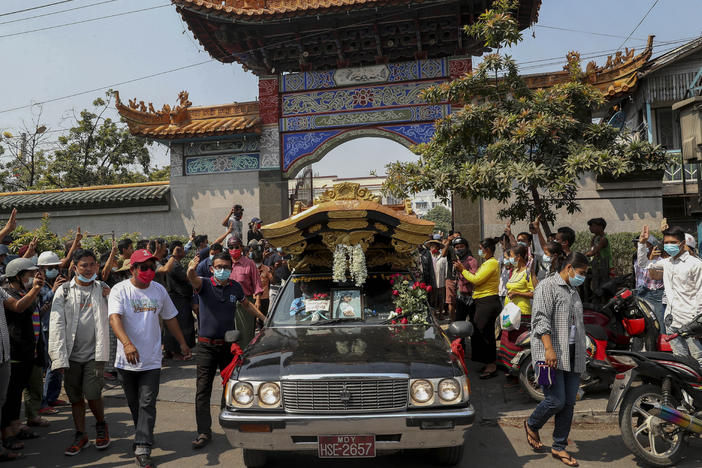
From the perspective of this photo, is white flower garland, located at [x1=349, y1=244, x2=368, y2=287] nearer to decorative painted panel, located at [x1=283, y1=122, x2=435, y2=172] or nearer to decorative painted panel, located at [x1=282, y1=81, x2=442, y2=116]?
decorative painted panel, located at [x1=283, y1=122, x2=435, y2=172]

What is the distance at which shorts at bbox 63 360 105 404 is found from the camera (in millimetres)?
4934

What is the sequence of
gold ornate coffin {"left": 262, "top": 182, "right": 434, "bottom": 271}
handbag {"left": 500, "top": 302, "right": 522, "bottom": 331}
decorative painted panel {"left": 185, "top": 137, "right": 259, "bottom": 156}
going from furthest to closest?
decorative painted panel {"left": 185, "top": 137, "right": 259, "bottom": 156} < handbag {"left": 500, "top": 302, "right": 522, "bottom": 331} < gold ornate coffin {"left": 262, "top": 182, "right": 434, "bottom": 271}

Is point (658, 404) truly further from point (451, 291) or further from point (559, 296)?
point (451, 291)

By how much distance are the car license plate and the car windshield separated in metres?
1.60

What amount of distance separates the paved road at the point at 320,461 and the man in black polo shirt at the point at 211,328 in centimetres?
30

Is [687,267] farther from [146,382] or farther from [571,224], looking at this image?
[571,224]

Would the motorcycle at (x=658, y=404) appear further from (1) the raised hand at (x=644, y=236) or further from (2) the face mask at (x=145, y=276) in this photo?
(2) the face mask at (x=145, y=276)

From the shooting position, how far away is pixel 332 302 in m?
5.58

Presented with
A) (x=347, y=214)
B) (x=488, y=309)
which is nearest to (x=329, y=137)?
(x=488, y=309)

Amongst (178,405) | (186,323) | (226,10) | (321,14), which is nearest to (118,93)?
(226,10)

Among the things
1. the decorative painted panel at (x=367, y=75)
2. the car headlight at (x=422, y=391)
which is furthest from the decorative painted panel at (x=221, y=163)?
the car headlight at (x=422, y=391)

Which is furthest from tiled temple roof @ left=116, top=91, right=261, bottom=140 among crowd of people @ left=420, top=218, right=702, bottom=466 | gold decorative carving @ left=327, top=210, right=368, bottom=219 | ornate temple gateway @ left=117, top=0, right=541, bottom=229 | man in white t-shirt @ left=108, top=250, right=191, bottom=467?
man in white t-shirt @ left=108, top=250, right=191, bottom=467

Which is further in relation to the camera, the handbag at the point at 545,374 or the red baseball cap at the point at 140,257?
the red baseball cap at the point at 140,257

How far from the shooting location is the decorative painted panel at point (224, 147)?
13.9 meters
